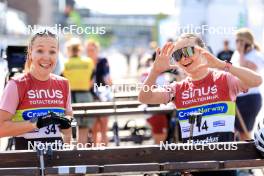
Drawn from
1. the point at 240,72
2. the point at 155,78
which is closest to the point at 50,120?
the point at 155,78

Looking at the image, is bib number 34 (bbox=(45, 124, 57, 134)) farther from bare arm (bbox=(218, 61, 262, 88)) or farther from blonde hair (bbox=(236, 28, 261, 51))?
blonde hair (bbox=(236, 28, 261, 51))

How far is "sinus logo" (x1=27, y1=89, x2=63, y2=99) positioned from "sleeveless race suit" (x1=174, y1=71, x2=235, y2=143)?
0.83m

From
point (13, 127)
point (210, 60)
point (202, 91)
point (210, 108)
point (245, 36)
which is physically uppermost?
point (245, 36)

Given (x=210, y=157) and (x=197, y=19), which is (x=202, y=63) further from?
(x=197, y=19)

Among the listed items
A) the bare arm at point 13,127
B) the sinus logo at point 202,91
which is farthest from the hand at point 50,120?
the sinus logo at point 202,91

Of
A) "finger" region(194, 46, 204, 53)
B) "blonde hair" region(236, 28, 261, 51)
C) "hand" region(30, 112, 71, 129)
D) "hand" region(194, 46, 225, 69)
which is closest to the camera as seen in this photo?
"hand" region(30, 112, 71, 129)

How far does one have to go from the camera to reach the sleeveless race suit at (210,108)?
3957 mm

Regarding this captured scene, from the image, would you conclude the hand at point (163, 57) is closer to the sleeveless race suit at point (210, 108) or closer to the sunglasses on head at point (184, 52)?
the sunglasses on head at point (184, 52)

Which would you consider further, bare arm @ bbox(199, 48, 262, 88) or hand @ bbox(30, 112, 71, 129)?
bare arm @ bbox(199, 48, 262, 88)

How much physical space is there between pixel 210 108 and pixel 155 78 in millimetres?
426

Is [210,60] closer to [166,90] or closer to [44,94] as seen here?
[166,90]

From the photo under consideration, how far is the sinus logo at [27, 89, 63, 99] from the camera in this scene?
3.90 m

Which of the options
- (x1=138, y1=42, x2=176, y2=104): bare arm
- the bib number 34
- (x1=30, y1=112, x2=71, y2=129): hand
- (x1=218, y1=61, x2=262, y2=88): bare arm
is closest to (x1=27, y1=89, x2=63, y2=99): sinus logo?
the bib number 34

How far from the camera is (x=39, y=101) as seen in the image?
391 centimetres
